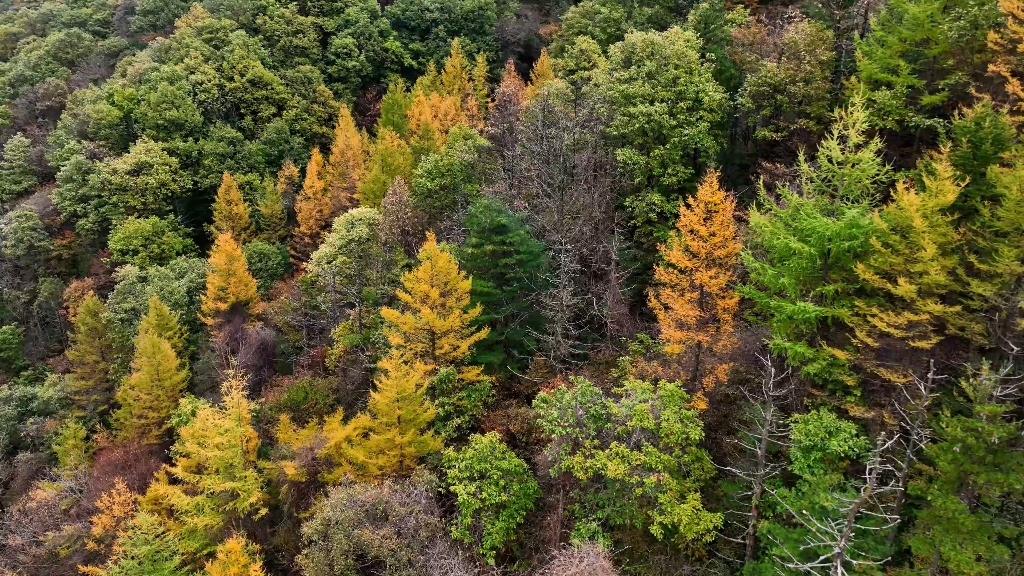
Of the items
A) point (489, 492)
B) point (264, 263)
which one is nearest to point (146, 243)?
point (264, 263)

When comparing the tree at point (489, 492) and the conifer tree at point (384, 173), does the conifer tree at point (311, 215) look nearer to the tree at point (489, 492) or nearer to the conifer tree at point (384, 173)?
the conifer tree at point (384, 173)

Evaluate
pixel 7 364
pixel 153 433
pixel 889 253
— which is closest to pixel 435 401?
pixel 889 253

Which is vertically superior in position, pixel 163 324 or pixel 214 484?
pixel 214 484

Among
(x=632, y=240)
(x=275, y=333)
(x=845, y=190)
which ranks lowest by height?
(x=275, y=333)

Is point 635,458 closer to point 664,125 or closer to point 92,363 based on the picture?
point 664,125

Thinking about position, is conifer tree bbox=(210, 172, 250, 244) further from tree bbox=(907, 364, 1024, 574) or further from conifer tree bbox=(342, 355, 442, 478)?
tree bbox=(907, 364, 1024, 574)

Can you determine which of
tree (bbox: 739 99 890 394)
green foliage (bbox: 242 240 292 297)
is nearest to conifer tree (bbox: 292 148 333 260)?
green foliage (bbox: 242 240 292 297)

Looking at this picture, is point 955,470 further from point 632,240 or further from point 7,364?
point 7,364
